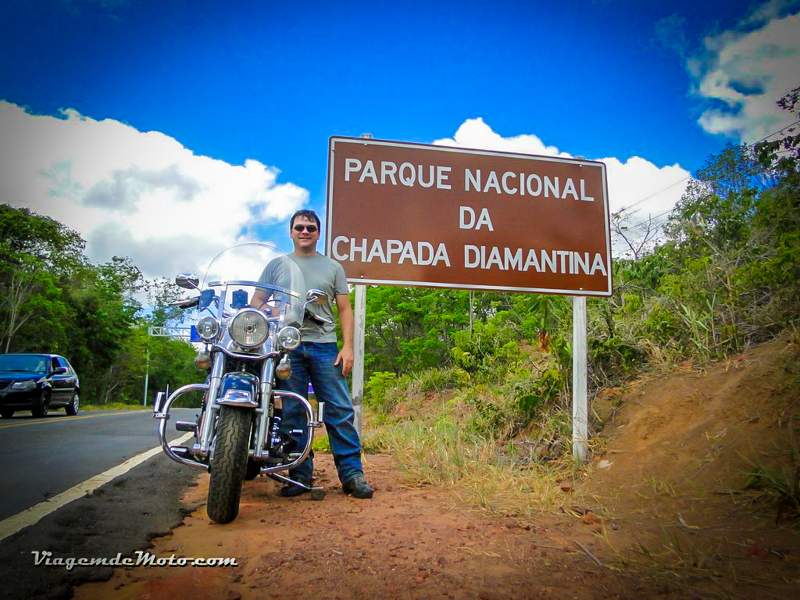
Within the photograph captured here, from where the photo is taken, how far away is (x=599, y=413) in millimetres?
4922

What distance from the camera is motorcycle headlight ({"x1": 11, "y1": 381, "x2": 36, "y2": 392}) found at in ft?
35.8

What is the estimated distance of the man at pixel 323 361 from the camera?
382 centimetres

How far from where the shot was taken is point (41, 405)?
36.8 ft

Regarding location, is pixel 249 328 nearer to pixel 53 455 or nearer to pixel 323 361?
pixel 323 361

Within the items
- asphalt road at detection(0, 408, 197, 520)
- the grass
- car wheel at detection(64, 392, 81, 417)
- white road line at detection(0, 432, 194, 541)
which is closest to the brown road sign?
the grass

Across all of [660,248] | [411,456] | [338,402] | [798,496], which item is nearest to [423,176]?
[338,402]

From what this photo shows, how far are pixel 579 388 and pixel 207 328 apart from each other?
125 inches

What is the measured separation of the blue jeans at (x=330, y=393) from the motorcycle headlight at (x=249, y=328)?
2.62 feet

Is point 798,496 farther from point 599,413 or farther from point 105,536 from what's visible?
point 105,536

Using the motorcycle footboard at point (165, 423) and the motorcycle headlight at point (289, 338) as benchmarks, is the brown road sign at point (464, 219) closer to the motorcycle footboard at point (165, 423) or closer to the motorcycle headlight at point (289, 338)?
the motorcycle headlight at point (289, 338)

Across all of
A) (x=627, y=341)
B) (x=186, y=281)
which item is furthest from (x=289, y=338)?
(x=627, y=341)

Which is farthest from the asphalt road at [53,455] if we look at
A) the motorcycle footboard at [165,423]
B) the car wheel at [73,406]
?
the car wheel at [73,406]

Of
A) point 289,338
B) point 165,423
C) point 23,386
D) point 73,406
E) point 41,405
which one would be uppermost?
point 289,338

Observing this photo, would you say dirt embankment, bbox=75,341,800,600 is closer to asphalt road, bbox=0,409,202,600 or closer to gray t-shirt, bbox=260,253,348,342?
asphalt road, bbox=0,409,202,600
